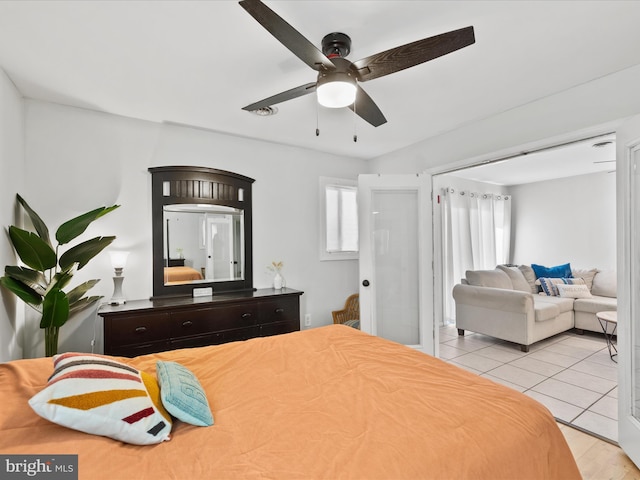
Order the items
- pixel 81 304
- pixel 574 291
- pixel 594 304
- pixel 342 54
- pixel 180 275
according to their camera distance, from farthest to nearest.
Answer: pixel 574 291 → pixel 594 304 → pixel 180 275 → pixel 81 304 → pixel 342 54

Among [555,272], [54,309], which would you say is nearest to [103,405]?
[54,309]

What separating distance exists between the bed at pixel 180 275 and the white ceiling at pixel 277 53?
1456 mm

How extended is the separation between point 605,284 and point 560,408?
137 inches

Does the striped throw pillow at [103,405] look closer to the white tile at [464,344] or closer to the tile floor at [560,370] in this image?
the tile floor at [560,370]

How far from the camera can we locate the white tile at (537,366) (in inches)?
139

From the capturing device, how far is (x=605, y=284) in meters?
5.11

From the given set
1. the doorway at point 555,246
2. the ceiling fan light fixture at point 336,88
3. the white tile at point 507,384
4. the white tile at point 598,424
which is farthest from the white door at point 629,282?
the ceiling fan light fixture at point 336,88

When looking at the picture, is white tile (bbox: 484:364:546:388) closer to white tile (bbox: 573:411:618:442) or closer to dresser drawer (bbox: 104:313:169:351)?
white tile (bbox: 573:411:618:442)

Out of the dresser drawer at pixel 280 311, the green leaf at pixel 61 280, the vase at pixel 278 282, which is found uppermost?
the green leaf at pixel 61 280

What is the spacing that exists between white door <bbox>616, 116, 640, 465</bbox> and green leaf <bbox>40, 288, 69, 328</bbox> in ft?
12.4

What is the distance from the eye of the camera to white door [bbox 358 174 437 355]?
3.71 m

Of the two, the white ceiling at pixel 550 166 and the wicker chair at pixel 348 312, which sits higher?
the white ceiling at pixel 550 166

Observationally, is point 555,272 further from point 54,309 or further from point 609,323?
point 54,309

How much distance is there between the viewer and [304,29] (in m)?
1.82
